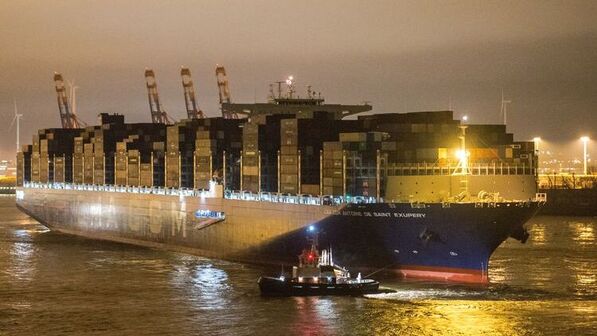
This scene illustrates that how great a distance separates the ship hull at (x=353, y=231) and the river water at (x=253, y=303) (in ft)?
4.87

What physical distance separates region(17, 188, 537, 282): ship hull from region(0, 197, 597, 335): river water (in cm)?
148

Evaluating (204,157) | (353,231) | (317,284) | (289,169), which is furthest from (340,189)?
(204,157)

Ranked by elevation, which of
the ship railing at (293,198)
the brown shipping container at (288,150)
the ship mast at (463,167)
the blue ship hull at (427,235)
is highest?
the brown shipping container at (288,150)

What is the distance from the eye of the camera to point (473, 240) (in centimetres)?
4941

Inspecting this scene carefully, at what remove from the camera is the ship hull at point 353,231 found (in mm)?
49562

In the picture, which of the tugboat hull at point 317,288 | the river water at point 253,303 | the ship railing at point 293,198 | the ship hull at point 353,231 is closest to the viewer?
the river water at point 253,303

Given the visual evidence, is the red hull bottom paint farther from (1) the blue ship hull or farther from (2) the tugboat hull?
(2) the tugboat hull

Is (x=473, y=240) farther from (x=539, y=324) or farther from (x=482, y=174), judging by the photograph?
(x=539, y=324)

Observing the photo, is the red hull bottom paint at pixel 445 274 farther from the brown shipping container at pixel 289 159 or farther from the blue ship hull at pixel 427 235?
the brown shipping container at pixel 289 159

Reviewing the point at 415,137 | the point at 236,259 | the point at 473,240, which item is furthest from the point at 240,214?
the point at 473,240

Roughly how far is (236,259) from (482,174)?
16700 millimetres

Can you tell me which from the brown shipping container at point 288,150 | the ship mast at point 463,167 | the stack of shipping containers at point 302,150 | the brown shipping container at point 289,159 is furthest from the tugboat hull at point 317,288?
the brown shipping container at point 288,150

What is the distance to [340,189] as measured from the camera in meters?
53.9

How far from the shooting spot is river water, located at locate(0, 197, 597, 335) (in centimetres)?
3991
